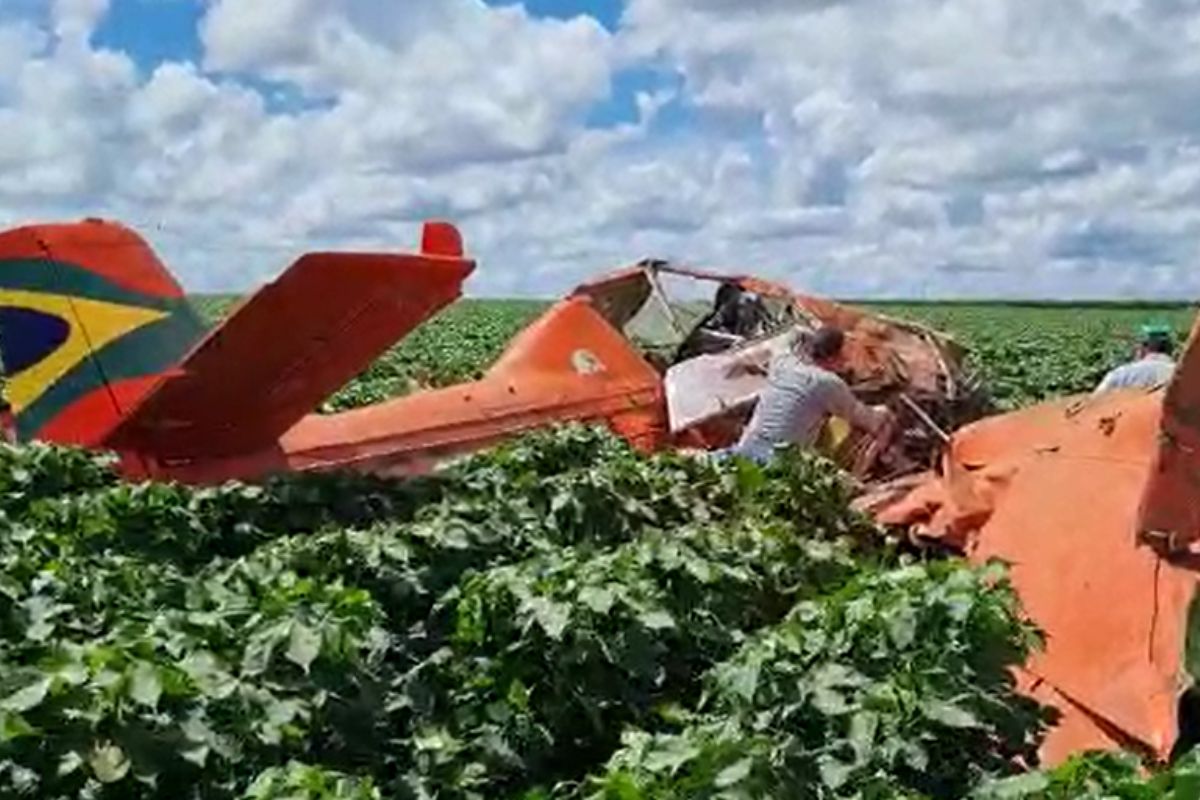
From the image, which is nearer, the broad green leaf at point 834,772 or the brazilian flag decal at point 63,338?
the broad green leaf at point 834,772

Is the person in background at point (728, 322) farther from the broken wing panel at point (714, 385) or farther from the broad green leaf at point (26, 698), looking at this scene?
the broad green leaf at point (26, 698)

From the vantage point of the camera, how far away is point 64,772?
3.64m

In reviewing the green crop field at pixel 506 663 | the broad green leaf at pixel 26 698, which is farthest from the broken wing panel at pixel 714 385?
the broad green leaf at pixel 26 698

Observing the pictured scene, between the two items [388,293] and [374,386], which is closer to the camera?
[388,293]

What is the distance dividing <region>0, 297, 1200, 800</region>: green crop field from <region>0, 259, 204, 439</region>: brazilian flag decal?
59.9 inches

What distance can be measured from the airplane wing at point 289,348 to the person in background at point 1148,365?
307 centimetres

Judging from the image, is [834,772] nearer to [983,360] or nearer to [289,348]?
[289,348]

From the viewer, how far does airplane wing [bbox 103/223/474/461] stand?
6.65 metres

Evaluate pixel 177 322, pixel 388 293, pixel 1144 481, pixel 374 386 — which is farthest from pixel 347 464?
pixel 374 386

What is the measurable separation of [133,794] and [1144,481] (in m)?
3.29

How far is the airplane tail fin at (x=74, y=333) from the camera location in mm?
8109

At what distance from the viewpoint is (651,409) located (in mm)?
9875

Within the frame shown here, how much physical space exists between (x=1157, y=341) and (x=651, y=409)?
3.01 meters

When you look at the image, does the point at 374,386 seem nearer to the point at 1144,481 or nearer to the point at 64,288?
the point at 64,288
